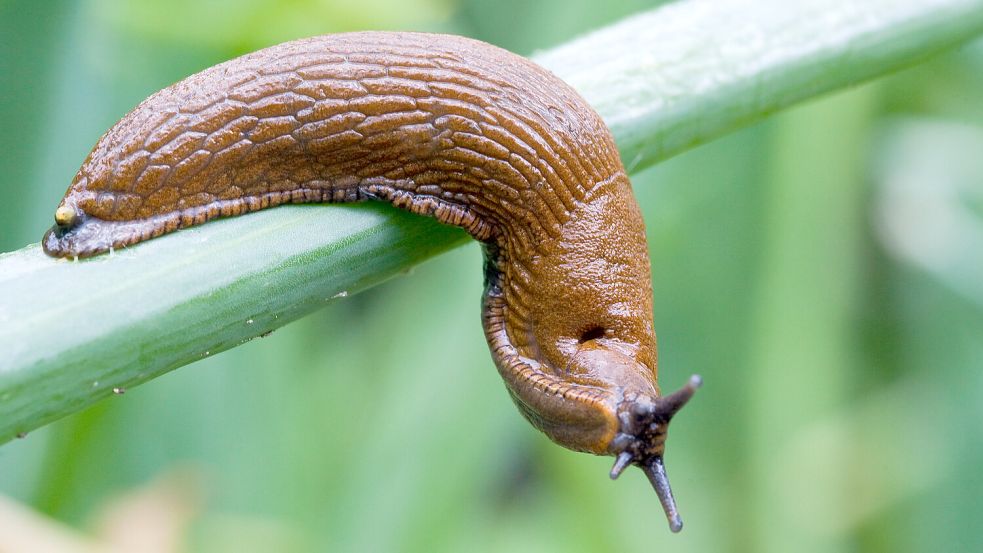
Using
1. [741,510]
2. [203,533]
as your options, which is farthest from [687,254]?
[203,533]

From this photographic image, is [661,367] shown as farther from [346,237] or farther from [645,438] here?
[346,237]

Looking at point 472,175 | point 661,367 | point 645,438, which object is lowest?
point 661,367

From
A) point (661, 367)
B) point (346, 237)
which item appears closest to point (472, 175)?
point (346, 237)

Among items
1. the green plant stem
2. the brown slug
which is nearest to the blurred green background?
the brown slug

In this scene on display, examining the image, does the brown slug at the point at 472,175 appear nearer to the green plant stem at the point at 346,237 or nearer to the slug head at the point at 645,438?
the slug head at the point at 645,438

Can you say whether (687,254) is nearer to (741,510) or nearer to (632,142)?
(741,510)

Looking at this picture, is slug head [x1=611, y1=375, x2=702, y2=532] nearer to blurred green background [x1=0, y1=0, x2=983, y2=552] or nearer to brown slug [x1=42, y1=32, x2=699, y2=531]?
brown slug [x1=42, y1=32, x2=699, y2=531]
